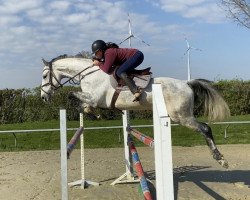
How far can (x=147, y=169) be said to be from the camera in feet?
28.1

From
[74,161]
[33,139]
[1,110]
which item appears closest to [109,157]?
[74,161]

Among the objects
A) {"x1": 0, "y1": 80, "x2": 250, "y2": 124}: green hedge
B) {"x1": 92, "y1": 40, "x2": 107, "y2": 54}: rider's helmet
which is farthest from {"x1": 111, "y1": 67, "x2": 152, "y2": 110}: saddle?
{"x1": 0, "y1": 80, "x2": 250, "y2": 124}: green hedge

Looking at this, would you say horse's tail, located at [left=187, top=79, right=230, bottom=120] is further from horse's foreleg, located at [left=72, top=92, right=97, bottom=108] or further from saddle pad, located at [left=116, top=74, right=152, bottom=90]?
horse's foreleg, located at [left=72, top=92, right=97, bottom=108]

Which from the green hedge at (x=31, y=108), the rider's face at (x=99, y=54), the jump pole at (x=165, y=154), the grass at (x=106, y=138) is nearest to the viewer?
the jump pole at (x=165, y=154)

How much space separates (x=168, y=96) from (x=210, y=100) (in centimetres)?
69

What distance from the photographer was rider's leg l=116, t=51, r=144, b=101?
18.9 ft

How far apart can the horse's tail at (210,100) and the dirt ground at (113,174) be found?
1.15 metres

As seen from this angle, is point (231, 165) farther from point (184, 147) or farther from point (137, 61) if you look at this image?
point (137, 61)

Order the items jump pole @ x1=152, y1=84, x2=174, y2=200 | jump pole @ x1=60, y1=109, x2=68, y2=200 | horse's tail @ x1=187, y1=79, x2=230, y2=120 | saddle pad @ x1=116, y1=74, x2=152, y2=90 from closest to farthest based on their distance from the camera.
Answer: jump pole @ x1=152, y1=84, x2=174, y2=200
jump pole @ x1=60, y1=109, x2=68, y2=200
saddle pad @ x1=116, y1=74, x2=152, y2=90
horse's tail @ x1=187, y1=79, x2=230, y2=120

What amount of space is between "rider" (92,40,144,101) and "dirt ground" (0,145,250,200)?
1763 millimetres

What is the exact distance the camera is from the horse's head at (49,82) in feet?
21.8

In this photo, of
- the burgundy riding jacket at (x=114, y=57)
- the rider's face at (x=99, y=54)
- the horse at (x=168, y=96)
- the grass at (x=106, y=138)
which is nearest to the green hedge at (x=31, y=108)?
the grass at (x=106, y=138)

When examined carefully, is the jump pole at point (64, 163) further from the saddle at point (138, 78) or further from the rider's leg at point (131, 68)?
the saddle at point (138, 78)

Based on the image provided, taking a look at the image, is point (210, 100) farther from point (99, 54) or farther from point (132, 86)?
point (99, 54)
